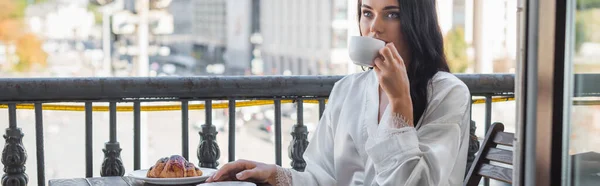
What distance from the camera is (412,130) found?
1729 millimetres

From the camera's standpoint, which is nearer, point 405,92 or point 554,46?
point 554,46

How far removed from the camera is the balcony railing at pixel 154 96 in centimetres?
252

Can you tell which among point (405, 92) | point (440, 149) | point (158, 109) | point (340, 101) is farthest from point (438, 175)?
point (158, 109)

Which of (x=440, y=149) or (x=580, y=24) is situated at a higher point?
(x=580, y=24)

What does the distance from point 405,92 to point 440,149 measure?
142mm

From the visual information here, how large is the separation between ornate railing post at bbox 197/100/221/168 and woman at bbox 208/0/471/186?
24.0 inches

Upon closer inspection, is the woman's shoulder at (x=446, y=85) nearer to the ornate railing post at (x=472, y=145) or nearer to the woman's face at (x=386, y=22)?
the woman's face at (x=386, y=22)

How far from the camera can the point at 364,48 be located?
163cm

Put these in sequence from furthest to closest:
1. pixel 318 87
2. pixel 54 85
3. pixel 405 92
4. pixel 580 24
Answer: pixel 318 87
pixel 54 85
pixel 405 92
pixel 580 24

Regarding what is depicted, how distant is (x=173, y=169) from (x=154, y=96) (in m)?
0.77

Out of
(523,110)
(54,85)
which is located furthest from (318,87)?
(523,110)

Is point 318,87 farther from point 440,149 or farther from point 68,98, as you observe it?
point 440,149

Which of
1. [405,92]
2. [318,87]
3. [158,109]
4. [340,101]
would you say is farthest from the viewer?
[158,109]

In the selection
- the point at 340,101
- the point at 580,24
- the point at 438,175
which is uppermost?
the point at 580,24
